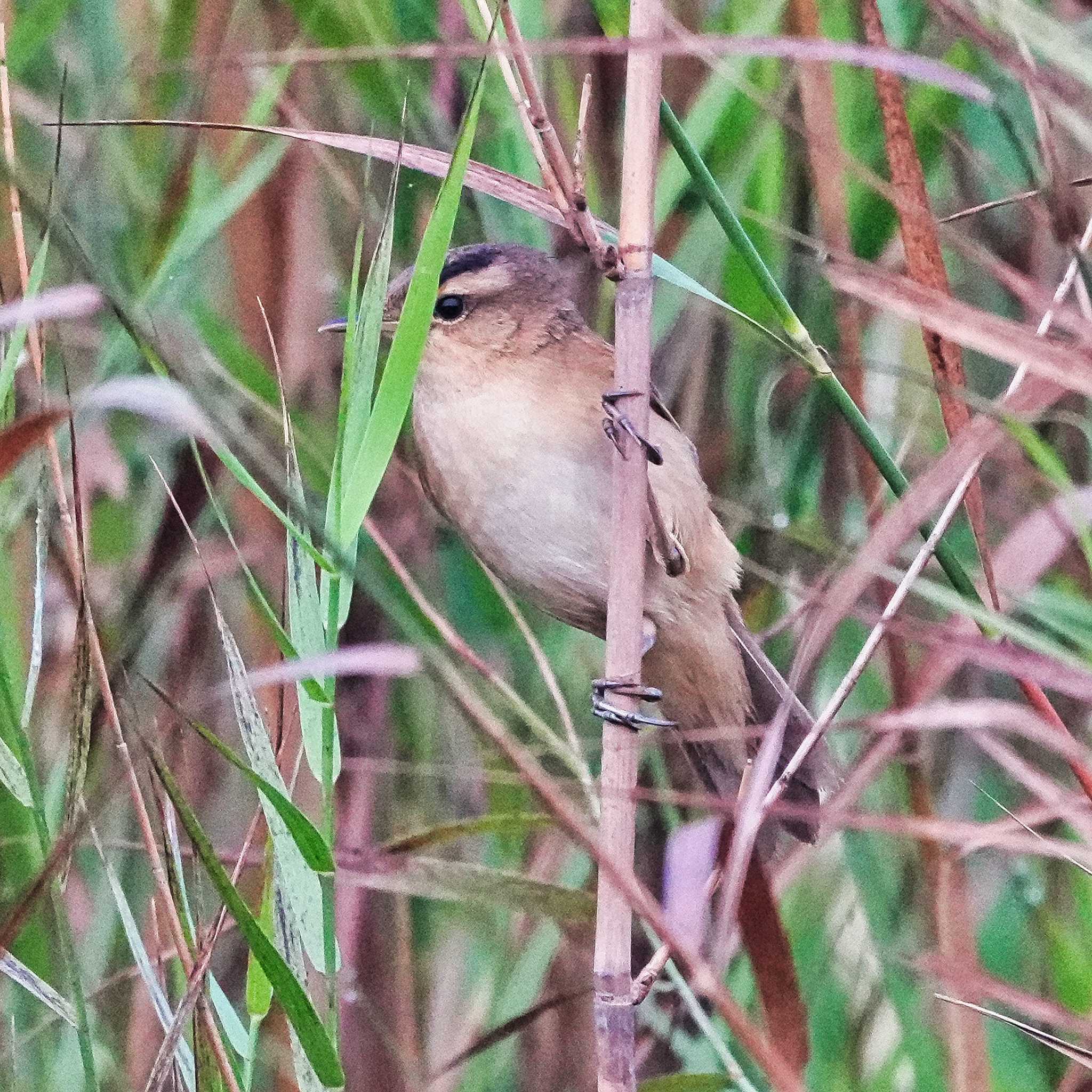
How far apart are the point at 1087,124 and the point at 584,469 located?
0.41 meters

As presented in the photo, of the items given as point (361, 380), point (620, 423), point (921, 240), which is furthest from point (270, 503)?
A: point (921, 240)

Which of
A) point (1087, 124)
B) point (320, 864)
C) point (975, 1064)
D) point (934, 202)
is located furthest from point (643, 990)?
point (934, 202)

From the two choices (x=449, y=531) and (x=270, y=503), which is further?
(x=449, y=531)

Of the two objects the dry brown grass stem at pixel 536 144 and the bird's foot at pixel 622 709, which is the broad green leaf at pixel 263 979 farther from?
the dry brown grass stem at pixel 536 144

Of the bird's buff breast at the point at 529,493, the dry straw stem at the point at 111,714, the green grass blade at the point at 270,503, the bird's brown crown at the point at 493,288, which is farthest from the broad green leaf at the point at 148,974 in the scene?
the bird's brown crown at the point at 493,288

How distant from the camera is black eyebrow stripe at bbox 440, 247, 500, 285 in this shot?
99cm

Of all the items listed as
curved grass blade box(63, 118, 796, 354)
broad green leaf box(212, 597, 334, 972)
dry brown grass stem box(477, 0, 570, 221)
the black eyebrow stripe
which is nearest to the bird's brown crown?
the black eyebrow stripe

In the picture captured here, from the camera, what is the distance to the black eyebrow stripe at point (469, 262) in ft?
3.24

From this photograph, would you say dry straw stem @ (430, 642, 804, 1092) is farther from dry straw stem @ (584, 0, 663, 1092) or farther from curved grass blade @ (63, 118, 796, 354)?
curved grass blade @ (63, 118, 796, 354)

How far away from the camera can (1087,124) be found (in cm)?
64

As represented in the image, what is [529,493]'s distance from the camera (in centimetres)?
95

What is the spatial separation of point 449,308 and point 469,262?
4 centimetres

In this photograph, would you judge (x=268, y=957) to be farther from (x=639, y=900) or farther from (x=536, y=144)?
(x=536, y=144)

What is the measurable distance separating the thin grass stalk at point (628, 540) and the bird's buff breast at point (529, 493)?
0.58 feet
